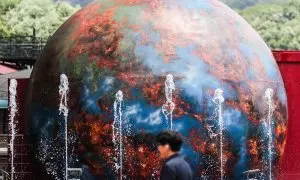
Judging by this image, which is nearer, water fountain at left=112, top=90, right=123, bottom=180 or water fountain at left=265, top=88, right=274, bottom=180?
water fountain at left=112, top=90, right=123, bottom=180

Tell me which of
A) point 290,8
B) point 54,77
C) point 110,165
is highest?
point 290,8

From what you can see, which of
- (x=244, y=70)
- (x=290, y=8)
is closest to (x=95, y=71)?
(x=244, y=70)

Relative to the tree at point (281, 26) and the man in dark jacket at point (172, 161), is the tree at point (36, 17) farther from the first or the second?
the man in dark jacket at point (172, 161)

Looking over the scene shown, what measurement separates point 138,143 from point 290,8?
124105 millimetres

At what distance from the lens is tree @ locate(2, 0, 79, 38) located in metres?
80.3

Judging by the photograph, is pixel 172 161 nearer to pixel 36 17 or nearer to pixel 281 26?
pixel 36 17

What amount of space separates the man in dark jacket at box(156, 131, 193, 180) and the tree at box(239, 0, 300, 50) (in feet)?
319

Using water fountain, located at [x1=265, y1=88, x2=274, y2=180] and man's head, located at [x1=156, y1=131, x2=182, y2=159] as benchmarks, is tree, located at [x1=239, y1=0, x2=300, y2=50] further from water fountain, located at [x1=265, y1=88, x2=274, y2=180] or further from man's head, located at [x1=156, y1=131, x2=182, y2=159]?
man's head, located at [x1=156, y1=131, x2=182, y2=159]

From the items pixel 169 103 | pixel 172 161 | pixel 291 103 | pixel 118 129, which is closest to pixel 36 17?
pixel 291 103

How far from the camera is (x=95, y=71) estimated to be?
13.3 metres

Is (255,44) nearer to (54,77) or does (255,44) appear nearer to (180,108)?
(180,108)

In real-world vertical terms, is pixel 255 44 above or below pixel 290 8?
below

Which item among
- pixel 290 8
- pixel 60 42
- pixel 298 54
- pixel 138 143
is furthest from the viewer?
pixel 290 8

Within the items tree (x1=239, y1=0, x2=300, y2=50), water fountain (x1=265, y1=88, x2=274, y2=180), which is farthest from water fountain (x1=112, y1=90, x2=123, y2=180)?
tree (x1=239, y1=0, x2=300, y2=50)
